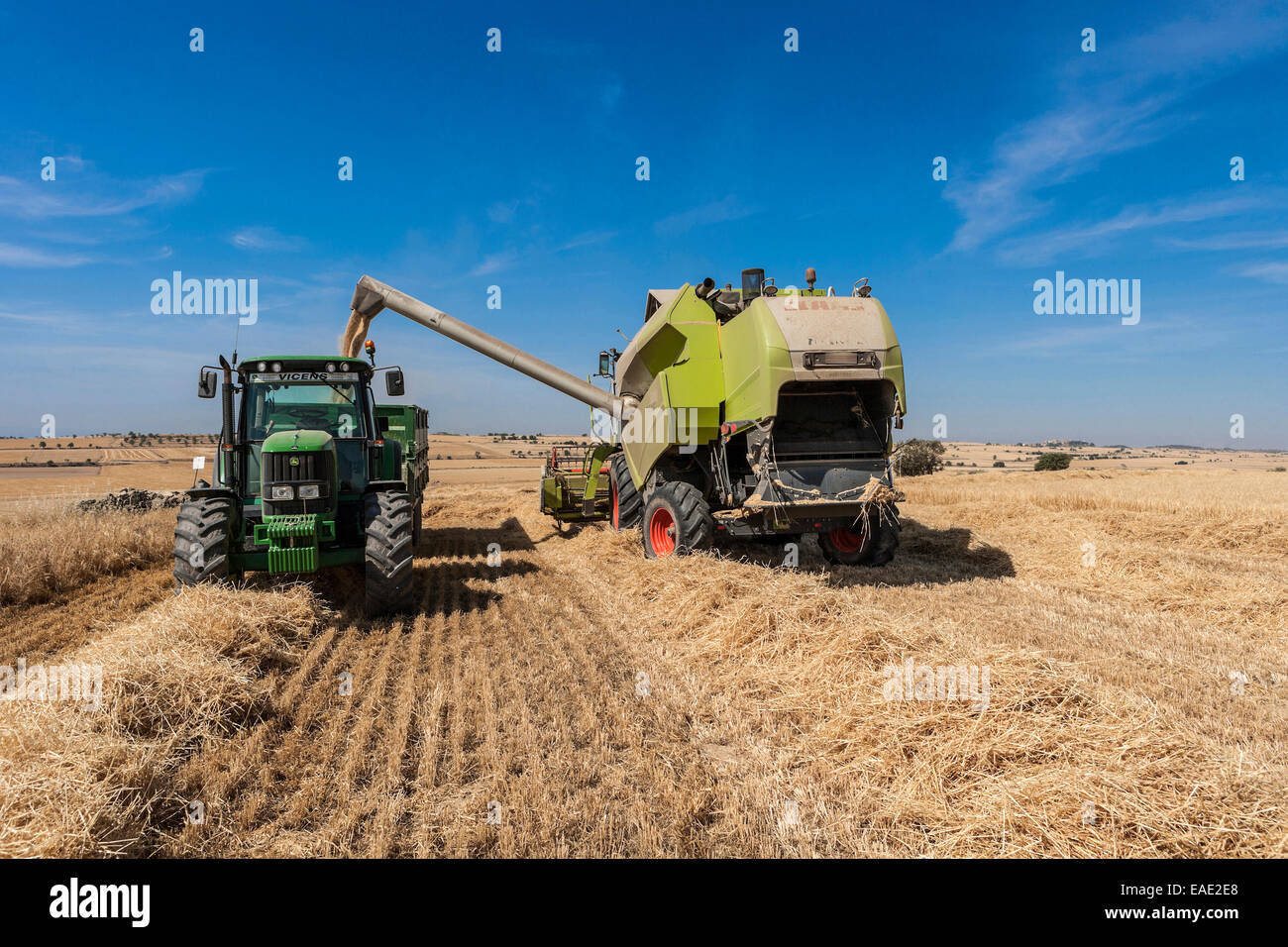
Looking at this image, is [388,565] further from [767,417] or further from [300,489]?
[767,417]

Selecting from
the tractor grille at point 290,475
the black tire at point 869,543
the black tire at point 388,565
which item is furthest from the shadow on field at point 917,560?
the tractor grille at point 290,475

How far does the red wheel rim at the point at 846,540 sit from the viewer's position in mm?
8445

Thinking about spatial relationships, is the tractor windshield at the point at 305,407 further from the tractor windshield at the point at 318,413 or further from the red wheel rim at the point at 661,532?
the red wheel rim at the point at 661,532

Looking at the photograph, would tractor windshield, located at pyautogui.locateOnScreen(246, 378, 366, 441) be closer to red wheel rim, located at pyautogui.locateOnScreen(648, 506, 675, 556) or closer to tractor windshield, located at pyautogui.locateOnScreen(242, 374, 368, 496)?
tractor windshield, located at pyautogui.locateOnScreen(242, 374, 368, 496)

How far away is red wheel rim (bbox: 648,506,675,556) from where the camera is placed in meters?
8.68

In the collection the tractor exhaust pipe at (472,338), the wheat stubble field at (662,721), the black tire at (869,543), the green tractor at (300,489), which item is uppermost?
the tractor exhaust pipe at (472,338)

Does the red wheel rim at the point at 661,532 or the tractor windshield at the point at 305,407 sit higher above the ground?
the tractor windshield at the point at 305,407

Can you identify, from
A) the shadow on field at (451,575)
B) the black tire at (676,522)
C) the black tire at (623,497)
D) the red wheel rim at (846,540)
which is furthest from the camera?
the black tire at (623,497)

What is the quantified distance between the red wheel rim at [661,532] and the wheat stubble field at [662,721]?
1.18 metres

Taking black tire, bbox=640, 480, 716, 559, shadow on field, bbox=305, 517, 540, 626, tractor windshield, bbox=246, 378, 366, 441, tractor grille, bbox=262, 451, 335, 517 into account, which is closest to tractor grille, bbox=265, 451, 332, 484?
tractor grille, bbox=262, 451, 335, 517

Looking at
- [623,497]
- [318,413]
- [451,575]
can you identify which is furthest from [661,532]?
[318,413]

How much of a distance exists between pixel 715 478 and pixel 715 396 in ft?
3.42

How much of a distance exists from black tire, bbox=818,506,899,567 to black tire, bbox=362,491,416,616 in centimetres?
522
